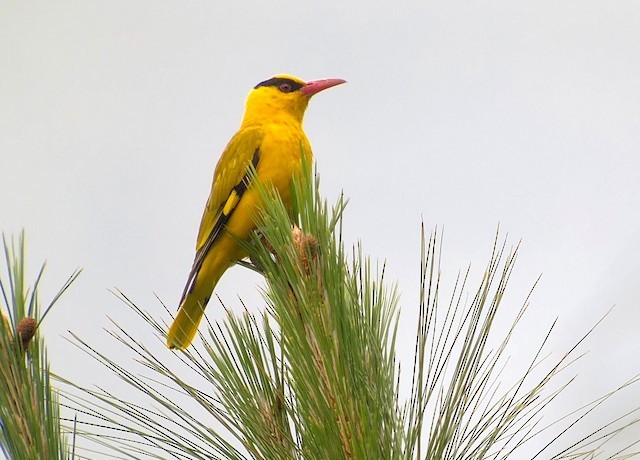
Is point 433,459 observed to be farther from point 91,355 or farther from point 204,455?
point 91,355

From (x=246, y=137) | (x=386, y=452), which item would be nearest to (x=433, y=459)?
(x=386, y=452)

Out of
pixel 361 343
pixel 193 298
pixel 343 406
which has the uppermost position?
pixel 193 298

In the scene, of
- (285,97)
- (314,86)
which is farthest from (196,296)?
(314,86)

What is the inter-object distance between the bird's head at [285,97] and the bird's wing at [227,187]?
534 mm

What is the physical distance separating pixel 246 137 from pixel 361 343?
2.71 meters

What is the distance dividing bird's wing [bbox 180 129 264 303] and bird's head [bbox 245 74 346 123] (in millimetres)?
534

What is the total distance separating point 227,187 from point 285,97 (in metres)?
0.96

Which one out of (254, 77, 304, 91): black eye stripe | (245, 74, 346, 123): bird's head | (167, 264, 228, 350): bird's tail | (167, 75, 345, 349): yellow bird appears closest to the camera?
(167, 75, 345, 349): yellow bird

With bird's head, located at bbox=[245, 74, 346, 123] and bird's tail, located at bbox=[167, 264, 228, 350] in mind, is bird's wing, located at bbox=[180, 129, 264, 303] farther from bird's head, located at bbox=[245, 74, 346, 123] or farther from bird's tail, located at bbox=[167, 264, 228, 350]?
bird's head, located at bbox=[245, 74, 346, 123]

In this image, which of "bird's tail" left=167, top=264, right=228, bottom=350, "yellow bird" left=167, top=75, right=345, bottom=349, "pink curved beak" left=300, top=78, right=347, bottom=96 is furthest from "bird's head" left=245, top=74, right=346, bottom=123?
"bird's tail" left=167, top=264, right=228, bottom=350

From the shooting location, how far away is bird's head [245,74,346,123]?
5.34 m

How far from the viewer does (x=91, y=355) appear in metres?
2.09

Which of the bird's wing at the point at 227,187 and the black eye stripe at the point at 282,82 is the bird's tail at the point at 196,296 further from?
the black eye stripe at the point at 282,82

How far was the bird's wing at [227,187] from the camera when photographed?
15.0ft
